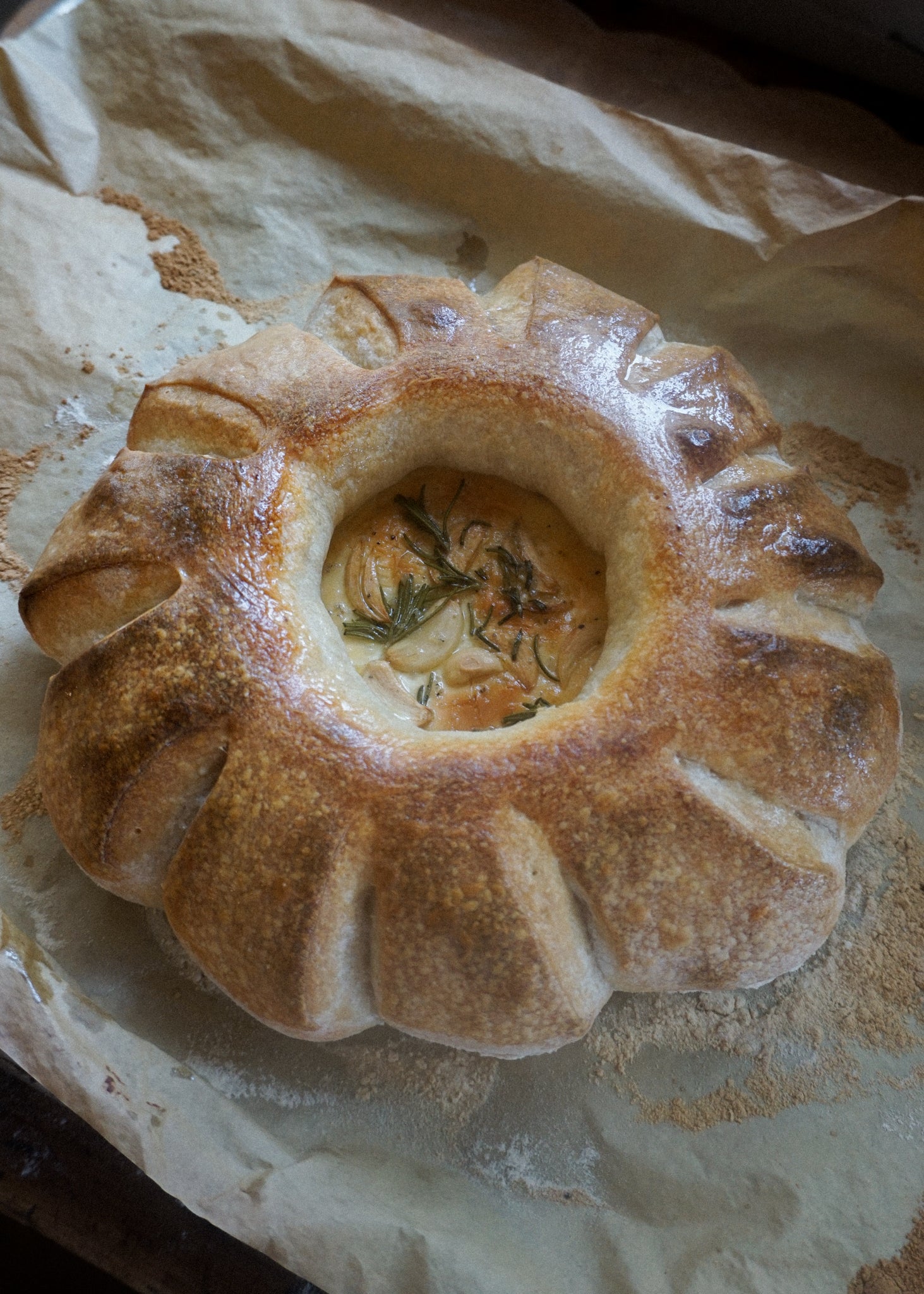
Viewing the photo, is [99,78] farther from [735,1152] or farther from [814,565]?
[735,1152]

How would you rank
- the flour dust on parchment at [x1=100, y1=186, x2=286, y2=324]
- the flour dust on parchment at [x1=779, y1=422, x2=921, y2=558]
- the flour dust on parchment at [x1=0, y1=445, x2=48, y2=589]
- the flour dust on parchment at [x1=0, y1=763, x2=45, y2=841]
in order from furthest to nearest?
the flour dust on parchment at [x1=100, y1=186, x2=286, y2=324] < the flour dust on parchment at [x1=779, y1=422, x2=921, y2=558] < the flour dust on parchment at [x1=0, y1=445, x2=48, y2=589] < the flour dust on parchment at [x1=0, y1=763, x2=45, y2=841]

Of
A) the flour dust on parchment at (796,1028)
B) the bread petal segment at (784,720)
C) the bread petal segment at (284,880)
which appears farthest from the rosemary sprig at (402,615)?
the flour dust on parchment at (796,1028)

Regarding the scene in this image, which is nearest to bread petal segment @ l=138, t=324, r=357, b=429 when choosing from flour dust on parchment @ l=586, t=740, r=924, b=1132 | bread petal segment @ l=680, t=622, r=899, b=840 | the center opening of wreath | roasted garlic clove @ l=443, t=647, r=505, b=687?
the center opening of wreath

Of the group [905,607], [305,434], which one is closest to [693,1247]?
[905,607]

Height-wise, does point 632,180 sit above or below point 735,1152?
above

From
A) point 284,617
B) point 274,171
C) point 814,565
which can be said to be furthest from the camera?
point 274,171

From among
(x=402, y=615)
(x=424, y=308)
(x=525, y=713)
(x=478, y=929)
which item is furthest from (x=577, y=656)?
(x=424, y=308)

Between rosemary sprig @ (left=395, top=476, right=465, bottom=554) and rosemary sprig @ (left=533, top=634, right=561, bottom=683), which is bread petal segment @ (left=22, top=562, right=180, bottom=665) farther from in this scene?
rosemary sprig @ (left=533, top=634, right=561, bottom=683)

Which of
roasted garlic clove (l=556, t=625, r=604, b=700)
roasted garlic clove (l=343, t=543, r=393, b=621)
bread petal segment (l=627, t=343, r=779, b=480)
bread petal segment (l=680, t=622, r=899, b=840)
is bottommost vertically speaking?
roasted garlic clove (l=343, t=543, r=393, b=621)

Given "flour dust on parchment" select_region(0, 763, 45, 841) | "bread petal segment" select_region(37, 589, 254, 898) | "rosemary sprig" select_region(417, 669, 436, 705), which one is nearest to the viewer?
"bread petal segment" select_region(37, 589, 254, 898)
